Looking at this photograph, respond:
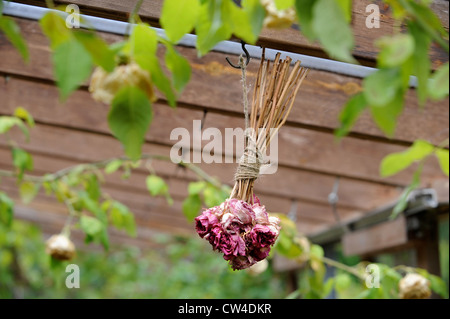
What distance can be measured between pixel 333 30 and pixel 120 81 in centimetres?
29

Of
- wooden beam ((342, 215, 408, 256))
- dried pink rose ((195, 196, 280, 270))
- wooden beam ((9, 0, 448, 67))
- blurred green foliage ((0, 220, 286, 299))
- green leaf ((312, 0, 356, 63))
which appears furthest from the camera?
blurred green foliage ((0, 220, 286, 299))

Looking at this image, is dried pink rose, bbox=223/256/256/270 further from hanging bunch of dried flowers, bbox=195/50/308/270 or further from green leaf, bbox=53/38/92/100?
green leaf, bbox=53/38/92/100

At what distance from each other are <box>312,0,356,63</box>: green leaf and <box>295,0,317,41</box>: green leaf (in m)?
0.03

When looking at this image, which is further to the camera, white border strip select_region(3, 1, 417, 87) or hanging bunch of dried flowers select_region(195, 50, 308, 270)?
white border strip select_region(3, 1, 417, 87)

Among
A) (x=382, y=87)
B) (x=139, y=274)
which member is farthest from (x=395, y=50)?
(x=139, y=274)

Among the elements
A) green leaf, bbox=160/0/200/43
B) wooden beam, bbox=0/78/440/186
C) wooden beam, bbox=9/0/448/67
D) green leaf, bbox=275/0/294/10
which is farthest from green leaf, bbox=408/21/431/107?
wooden beam, bbox=0/78/440/186

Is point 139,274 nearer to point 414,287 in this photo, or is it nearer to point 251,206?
point 414,287

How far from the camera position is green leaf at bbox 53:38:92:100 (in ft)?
1.53

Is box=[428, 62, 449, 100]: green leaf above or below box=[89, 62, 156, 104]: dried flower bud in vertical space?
below

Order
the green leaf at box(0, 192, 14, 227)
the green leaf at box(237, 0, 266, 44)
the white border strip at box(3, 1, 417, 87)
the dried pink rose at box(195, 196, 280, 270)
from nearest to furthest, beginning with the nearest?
the green leaf at box(237, 0, 266, 44)
the dried pink rose at box(195, 196, 280, 270)
the white border strip at box(3, 1, 417, 87)
the green leaf at box(0, 192, 14, 227)

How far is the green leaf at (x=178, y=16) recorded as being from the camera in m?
0.61

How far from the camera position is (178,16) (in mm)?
615

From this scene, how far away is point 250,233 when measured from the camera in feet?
2.67
